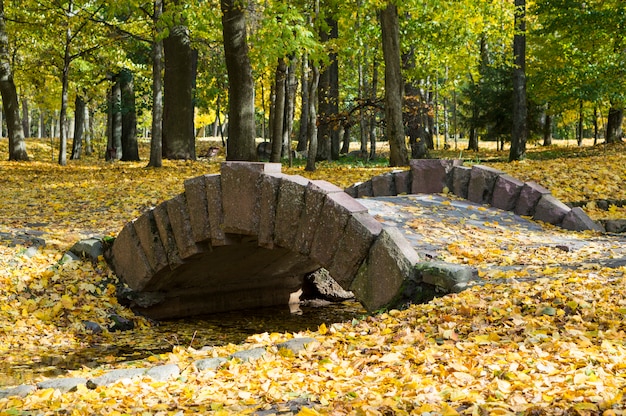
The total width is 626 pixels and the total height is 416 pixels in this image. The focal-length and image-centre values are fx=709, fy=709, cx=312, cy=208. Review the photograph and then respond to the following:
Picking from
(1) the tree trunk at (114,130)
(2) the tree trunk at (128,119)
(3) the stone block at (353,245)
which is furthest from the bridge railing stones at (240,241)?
(1) the tree trunk at (114,130)

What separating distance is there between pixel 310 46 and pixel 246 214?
5.50m

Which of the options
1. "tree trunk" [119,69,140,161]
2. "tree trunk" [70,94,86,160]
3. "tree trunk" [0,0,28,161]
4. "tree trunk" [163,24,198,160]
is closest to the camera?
"tree trunk" [163,24,198,160]

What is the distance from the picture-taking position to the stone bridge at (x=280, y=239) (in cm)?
623

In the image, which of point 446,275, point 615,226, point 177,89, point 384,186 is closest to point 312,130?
point 177,89

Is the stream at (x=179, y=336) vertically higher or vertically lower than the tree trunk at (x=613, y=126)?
lower

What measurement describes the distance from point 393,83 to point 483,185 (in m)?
5.57

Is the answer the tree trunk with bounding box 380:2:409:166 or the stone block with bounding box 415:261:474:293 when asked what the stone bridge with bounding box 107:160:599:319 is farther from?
the tree trunk with bounding box 380:2:409:166

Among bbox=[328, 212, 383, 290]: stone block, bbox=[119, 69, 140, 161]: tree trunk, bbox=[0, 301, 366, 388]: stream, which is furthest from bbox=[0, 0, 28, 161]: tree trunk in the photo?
bbox=[328, 212, 383, 290]: stone block

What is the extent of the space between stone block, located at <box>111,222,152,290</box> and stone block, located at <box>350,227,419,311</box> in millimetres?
3378

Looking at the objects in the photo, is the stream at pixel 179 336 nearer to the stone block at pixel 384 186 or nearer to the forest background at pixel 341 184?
the forest background at pixel 341 184

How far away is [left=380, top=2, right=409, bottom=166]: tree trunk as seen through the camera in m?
14.4

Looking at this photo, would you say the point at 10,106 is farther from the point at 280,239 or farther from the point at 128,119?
the point at 280,239

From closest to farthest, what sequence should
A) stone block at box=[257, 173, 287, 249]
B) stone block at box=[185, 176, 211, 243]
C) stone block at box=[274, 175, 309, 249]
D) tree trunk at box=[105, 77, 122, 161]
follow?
stone block at box=[274, 175, 309, 249] → stone block at box=[257, 173, 287, 249] → stone block at box=[185, 176, 211, 243] → tree trunk at box=[105, 77, 122, 161]

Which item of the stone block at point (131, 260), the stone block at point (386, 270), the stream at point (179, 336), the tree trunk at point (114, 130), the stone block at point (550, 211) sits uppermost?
the tree trunk at point (114, 130)
